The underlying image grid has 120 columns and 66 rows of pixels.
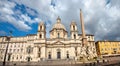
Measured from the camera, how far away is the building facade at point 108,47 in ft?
201

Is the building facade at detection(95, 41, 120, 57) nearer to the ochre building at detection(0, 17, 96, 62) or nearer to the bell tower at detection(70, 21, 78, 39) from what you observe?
the ochre building at detection(0, 17, 96, 62)

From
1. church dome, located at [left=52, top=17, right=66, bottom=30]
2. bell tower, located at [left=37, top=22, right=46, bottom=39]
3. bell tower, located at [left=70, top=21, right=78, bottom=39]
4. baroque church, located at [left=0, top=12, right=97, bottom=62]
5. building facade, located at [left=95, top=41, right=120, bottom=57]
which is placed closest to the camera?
baroque church, located at [left=0, top=12, right=97, bottom=62]

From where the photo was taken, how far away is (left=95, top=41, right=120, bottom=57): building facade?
61.3 metres

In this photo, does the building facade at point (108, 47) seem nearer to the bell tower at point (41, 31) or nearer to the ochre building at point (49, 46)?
the ochre building at point (49, 46)

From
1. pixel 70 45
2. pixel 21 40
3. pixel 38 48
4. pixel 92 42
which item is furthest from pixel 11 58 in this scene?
pixel 92 42

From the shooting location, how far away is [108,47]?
6181 cm

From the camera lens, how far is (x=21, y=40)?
68.4 meters

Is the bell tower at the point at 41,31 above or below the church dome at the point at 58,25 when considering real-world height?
below

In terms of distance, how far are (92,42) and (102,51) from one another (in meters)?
7.16

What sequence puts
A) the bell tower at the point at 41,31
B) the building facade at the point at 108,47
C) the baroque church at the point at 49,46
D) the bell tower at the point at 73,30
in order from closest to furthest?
the baroque church at the point at 49,46
the bell tower at the point at 41,31
the bell tower at the point at 73,30
the building facade at the point at 108,47

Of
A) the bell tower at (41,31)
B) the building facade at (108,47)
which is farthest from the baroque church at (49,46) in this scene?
the building facade at (108,47)

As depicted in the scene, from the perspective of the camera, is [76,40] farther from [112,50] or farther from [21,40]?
[21,40]

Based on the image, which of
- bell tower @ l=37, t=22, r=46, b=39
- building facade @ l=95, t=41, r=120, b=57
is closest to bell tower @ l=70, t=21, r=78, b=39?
bell tower @ l=37, t=22, r=46, b=39

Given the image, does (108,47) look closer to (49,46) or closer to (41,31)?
(49,46)
